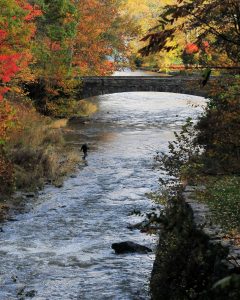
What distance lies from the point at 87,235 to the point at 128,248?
2594mm

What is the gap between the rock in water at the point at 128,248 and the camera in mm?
17859

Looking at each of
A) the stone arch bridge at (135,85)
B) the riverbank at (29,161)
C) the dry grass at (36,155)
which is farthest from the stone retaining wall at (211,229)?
the stone arch bridge at (135,85)

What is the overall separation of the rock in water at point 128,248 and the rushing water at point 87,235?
0.26m

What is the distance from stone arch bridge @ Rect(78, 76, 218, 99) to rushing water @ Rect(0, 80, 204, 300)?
12.2 meters

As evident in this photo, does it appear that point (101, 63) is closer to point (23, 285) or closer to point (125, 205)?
point (125, 205)

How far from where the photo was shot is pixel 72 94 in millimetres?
48969

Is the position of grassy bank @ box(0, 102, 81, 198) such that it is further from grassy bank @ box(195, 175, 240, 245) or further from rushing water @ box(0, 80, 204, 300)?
grassy bank @ box(195, 175, 240, 245)

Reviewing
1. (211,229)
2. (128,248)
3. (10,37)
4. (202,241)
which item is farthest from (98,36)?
(202,241)

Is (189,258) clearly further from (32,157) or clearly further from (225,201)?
(32,157)

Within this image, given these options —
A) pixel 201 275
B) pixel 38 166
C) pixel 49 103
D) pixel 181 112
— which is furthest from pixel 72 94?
pixel 201 275

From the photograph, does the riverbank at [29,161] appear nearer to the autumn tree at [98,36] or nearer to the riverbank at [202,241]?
the riverbank at [202,241]

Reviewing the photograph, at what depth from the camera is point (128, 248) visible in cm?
1791

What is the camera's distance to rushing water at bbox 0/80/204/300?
15.2 metres

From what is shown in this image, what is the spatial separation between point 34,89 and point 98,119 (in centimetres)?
829
